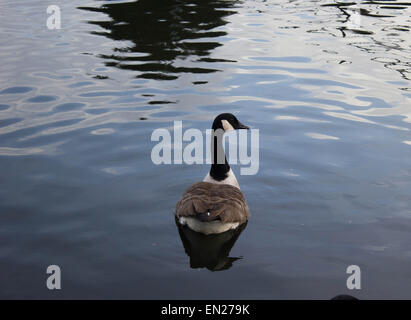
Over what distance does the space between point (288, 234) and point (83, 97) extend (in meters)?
7.32

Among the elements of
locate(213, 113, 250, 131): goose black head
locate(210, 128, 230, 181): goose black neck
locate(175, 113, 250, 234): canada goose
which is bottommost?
locate(175, 113, 250, 234): canada goose

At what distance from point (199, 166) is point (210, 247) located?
2.67 meters

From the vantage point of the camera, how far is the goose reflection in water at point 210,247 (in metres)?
7.22

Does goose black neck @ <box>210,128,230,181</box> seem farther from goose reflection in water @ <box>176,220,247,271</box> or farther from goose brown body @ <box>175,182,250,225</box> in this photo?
goose reflection in water @ <box>176,220,247,271</box>

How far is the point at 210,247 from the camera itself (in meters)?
7.74

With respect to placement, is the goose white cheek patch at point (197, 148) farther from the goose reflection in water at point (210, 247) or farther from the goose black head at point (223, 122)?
the goose reflection in water at point (210, 247)

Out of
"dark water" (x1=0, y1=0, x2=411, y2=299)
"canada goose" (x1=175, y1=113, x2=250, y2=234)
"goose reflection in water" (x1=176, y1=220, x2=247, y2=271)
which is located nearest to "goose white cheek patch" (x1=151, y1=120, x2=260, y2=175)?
"dark water" (x1=0, y1=0, x2=411, y2=299)

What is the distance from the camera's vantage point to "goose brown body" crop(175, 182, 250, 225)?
7.53 m

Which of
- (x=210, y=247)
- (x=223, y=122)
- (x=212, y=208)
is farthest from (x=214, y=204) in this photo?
(x=223, y=122)

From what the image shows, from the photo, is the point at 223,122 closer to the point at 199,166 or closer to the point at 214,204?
the point at 199,166

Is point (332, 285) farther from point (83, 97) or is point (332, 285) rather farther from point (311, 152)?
point (83, 97)

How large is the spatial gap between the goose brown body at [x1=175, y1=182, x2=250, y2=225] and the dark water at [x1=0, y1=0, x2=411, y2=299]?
0.34 m

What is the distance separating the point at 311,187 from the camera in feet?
30.4
